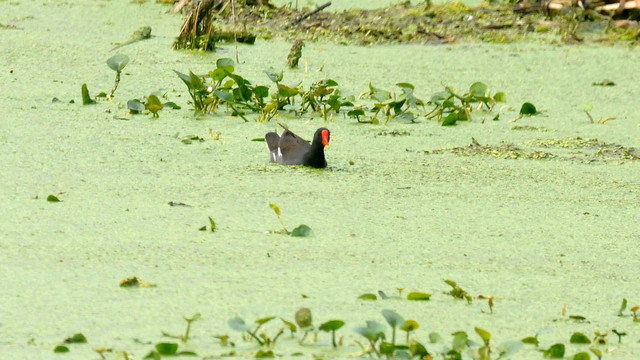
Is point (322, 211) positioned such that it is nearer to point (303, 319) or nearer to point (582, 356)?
point (303, 319)

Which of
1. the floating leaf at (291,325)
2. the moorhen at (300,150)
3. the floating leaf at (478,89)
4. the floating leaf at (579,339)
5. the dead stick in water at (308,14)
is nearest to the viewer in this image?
the floating leaf at (291,325)

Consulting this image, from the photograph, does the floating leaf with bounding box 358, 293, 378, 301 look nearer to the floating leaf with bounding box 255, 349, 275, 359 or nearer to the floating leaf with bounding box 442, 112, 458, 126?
the floating leaf with bounding box 255, 349, 275, 359

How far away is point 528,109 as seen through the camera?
4574mm

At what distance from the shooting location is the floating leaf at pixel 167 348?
1.89m

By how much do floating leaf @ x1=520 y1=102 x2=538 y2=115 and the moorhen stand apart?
Answer: 3.99 feet

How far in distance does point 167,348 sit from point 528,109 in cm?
292

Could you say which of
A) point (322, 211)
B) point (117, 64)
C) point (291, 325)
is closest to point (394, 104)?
point (117, 64)

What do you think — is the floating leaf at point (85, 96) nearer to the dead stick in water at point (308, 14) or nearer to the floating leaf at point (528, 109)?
the floating leaf at point (528, 109)

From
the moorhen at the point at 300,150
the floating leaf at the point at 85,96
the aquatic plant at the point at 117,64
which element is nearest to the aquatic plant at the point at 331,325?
the moorhen at the point at 300,150

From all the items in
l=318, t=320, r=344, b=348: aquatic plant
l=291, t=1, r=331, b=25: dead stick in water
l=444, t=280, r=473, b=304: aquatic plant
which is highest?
l=291, t=1, r=331, b=25: dead stick in water

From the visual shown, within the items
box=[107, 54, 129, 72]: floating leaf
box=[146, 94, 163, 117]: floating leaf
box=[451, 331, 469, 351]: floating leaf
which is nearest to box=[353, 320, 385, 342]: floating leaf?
box=[451, 331, 469, 351]: floating leaf

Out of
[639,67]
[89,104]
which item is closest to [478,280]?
[89,104]

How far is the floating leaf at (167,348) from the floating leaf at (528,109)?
9.53 feet

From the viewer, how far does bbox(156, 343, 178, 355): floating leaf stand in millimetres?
1889
